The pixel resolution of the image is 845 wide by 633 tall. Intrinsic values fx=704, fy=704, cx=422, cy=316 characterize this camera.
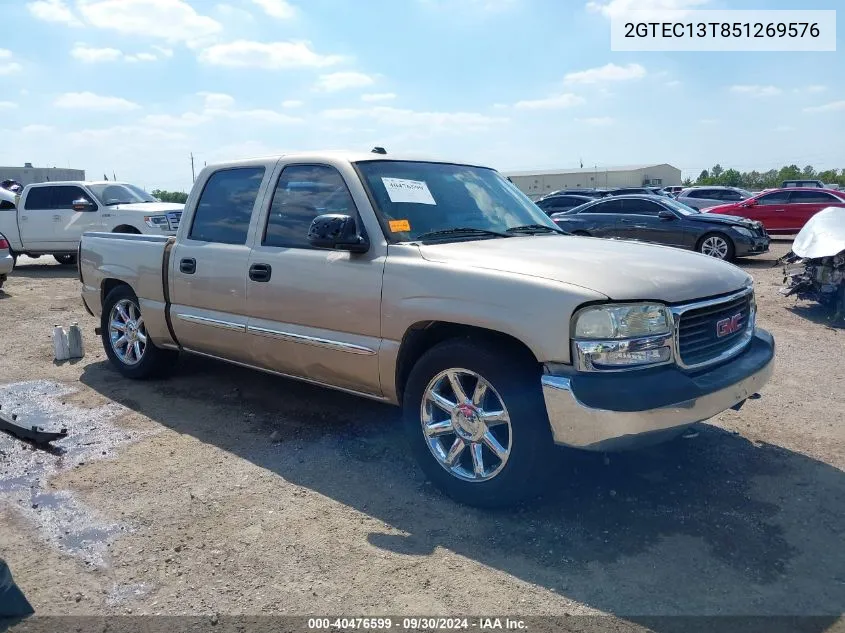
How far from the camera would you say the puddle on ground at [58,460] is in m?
3.56

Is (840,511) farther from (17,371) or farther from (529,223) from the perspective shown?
(17,371)

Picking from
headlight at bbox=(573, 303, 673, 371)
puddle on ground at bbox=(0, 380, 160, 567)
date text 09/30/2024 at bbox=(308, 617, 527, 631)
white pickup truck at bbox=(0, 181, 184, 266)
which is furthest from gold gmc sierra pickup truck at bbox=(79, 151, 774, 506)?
white pickup truck at bbox=(0, 181, 184, 266)

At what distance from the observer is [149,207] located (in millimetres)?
14242

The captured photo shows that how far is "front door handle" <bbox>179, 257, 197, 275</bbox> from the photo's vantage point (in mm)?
5259

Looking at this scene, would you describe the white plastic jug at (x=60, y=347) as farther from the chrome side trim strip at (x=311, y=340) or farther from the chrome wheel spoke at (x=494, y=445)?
the chrome wheel spoke at (x=494, y=445)

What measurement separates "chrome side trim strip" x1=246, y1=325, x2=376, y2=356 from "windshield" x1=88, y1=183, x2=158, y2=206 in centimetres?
1171

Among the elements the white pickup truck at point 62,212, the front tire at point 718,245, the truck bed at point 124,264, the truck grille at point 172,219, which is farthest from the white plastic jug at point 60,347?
the front tire at point 718,245

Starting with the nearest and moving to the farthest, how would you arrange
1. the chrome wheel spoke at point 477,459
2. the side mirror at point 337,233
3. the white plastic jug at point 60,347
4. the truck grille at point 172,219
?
the chrome wheel spoke at point 477,459 < the side mirror at point 337,233 < the white plastic jug at point 60,347 < the truck grille at point 172,219

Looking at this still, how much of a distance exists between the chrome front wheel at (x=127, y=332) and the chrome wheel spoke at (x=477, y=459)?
11.6 feet

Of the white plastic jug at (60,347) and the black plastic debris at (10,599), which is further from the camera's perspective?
the white plastic jug at (60,347)

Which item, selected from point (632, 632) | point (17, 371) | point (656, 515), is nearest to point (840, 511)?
point (656, 515)

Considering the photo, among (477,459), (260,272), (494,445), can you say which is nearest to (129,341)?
A: (260,272)

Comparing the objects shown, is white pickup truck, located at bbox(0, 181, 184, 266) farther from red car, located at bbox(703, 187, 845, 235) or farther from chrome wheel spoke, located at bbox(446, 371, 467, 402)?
red car, located at bbox(703, 187, 845, 235)

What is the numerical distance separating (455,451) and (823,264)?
24.5ft
